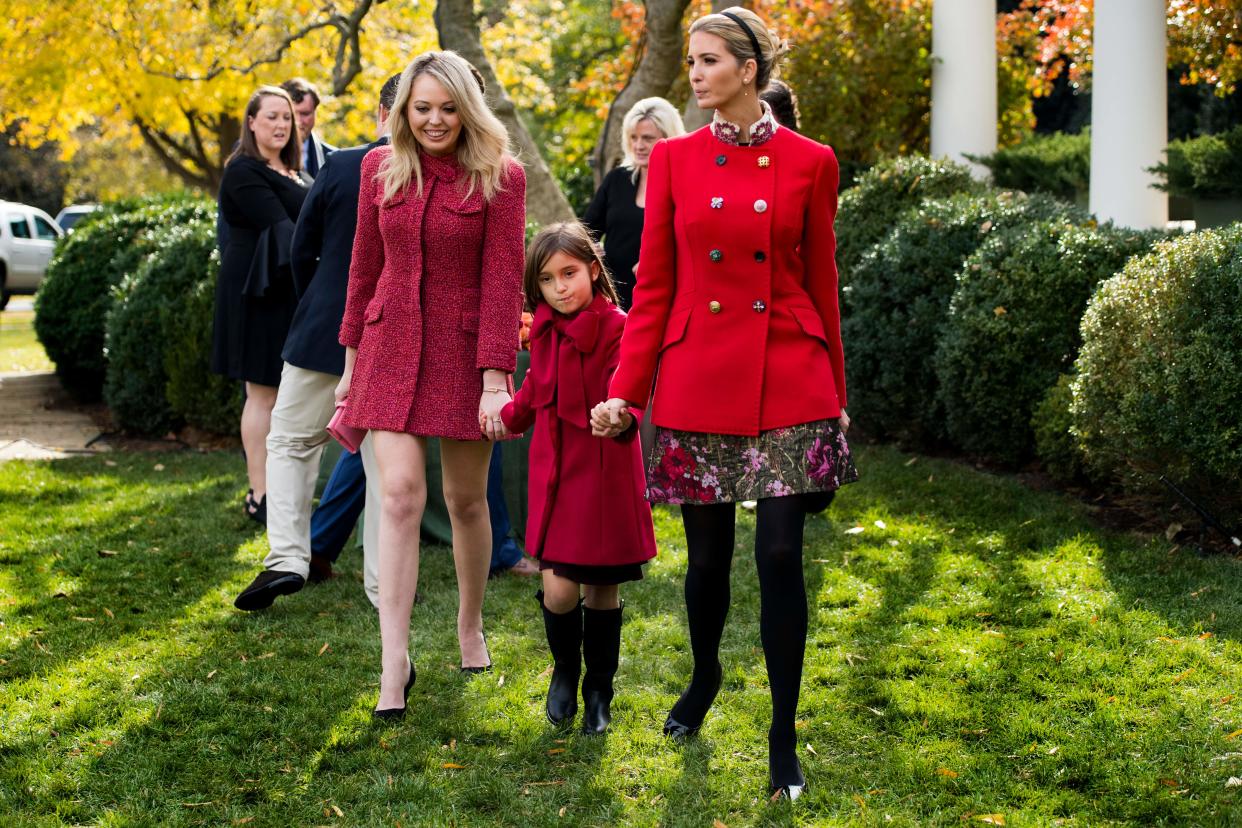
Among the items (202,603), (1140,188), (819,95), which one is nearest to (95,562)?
(202,603)

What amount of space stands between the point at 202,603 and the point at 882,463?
13.6 ft

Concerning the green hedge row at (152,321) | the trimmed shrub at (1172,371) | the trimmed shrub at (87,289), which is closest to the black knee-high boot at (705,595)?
the trimmed shrub at (1172,371)

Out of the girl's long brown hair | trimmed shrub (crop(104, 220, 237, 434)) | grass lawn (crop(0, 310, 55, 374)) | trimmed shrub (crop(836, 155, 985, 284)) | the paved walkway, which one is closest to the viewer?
the girl's long brown hair

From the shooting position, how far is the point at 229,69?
60.9 feet

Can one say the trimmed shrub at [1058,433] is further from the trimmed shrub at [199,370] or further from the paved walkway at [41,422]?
the paved walkway at [41,422]

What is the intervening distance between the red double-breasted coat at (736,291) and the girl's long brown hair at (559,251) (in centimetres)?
45

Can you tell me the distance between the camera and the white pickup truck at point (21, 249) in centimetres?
2705

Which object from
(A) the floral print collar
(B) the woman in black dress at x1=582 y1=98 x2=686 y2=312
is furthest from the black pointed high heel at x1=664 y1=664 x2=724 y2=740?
(B) the woman in black dress at x1=582 y1=98 x2=686 y2=312

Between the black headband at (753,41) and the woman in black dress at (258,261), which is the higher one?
the black headband at (753,41)

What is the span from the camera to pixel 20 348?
1633 centimetres

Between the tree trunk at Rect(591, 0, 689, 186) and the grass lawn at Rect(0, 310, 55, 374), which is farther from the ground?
the tree trunk at Rect(591, 0, 689, 186)

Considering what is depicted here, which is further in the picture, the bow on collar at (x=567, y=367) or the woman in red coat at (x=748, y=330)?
the bow on collar at (x=567, y=367)

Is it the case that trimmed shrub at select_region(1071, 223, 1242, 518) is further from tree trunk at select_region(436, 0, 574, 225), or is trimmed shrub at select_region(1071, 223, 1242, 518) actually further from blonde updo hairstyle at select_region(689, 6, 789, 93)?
tree trunk at select_region(436, 0, 574, 225)

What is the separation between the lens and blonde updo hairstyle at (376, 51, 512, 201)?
4.30m
